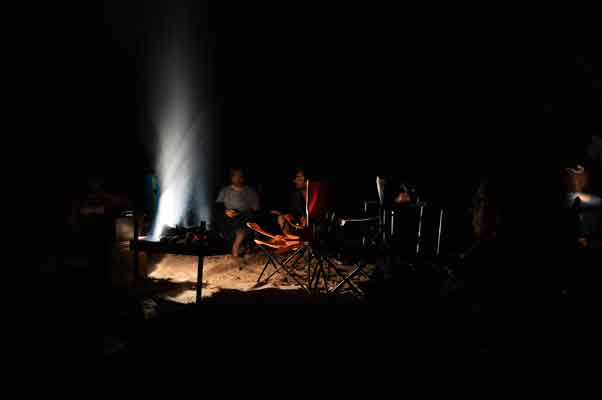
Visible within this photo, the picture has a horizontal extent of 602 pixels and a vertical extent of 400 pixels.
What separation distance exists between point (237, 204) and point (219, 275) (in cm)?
201

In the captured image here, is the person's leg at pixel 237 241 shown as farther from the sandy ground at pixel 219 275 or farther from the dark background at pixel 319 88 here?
the dark background at pixel 319 88

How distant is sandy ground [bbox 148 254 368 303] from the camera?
186 inches

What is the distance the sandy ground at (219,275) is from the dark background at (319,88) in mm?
1904

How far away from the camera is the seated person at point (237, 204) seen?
719cm

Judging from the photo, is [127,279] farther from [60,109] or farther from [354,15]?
[354,15]

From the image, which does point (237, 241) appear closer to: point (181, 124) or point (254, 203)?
point (254, 203)

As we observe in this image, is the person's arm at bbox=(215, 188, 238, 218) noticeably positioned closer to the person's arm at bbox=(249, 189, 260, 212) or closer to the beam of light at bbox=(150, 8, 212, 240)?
the person's arm at bbox=(249, 189, 260, 212)

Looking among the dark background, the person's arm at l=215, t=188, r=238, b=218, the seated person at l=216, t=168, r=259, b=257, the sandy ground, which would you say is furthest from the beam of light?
the sandy ground

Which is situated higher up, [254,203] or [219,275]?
[254,203]

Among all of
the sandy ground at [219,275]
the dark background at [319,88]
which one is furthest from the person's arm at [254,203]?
the dark background at [319,88]

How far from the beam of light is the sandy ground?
197 centimetres

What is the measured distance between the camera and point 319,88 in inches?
449

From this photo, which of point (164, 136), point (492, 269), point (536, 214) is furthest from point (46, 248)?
point (164, 136)

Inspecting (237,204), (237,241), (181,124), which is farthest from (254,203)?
(181,124)
